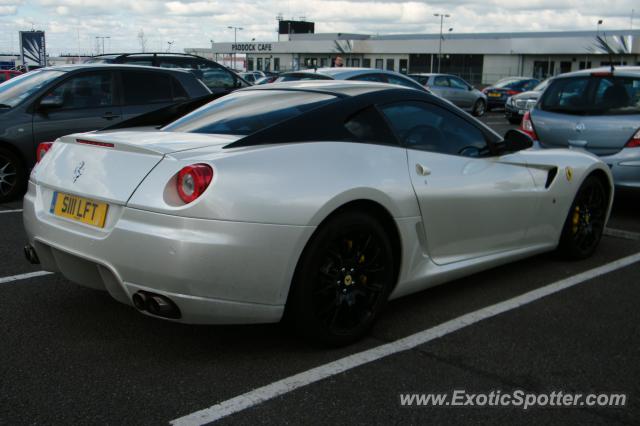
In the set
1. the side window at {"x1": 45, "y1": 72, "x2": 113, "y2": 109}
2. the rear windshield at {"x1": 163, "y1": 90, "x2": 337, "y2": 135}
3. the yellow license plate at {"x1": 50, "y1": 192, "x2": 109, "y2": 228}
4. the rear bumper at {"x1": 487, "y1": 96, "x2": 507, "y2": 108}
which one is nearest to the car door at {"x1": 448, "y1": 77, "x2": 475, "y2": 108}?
the rear bumper at {"x1": 487, "y1": 96, "x2": 507, "y2": 108}

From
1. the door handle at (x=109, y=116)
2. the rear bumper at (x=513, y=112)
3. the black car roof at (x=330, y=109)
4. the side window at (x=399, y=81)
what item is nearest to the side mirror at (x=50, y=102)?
the door handle at (x=109, y=116)

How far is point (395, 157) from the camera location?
3.85 m

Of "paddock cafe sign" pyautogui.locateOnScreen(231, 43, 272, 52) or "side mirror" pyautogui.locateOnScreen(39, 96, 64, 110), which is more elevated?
"paddock cafe sign" pyautogui.locateOnScreen(231, 43, 272, 52)

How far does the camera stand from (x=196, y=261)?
3.04 m

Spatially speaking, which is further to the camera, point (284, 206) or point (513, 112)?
point (513, 112)

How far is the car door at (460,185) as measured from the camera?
13.2 ft

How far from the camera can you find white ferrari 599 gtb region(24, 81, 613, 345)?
10.2ft

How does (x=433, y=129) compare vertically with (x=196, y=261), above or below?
above

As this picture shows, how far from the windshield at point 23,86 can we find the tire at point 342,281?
5619mm

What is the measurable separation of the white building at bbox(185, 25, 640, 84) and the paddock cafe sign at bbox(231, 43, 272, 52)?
0.12 m

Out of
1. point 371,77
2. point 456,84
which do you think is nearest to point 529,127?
point 371,77

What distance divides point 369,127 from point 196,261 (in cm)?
134

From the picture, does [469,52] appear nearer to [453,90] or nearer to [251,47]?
[251,47]

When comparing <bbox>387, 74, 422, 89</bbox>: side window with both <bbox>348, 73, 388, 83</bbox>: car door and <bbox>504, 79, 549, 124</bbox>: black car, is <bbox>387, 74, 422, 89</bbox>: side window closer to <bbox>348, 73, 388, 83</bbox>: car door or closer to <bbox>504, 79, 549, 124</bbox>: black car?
<bbox>348, 73, 388, 83</bbox>: car door
